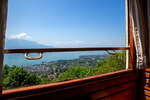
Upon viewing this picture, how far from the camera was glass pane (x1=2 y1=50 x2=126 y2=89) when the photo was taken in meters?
1.08

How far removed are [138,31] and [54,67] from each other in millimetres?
1603

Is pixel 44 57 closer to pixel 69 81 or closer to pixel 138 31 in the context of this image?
pixel 69 81

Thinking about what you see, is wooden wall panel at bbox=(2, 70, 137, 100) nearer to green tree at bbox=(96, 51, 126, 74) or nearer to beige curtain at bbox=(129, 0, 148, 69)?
green tree at bbox=(96, 51, 126, 74)

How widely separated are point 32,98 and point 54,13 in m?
1.17

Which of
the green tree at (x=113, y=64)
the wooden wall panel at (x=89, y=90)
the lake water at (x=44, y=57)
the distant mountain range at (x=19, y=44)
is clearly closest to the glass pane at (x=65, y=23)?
the distant mountain range at (x=19, y=44)

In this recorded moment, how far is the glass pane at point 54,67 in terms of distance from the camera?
3.53 ft

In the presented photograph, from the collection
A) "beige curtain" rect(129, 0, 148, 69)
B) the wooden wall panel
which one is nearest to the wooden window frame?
the wooden wall panel

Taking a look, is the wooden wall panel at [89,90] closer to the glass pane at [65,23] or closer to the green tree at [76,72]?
Answer: the green tree at [76,72]

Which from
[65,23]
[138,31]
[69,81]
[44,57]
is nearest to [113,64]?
[138,31]

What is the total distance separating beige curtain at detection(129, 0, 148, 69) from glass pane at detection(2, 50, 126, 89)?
1.35ft

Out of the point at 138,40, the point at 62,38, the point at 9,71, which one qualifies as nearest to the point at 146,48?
the point at 138,40

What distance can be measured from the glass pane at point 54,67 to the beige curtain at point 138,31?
0.41 meters

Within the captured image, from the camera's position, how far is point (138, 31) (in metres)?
1.92

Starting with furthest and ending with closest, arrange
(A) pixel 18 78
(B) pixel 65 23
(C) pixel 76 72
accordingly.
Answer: (B) pixel 65 23 → (C) pixel 76 72 → (A) pixel 18 78
